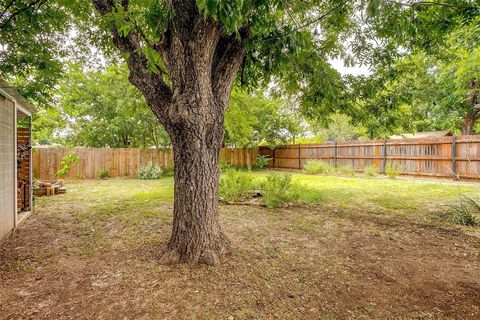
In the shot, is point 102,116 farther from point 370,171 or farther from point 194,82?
point 370,171

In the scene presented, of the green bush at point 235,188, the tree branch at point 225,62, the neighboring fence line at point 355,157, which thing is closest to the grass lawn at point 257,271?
the green bush at point 235,188

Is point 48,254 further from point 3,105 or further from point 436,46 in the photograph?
point 436,46

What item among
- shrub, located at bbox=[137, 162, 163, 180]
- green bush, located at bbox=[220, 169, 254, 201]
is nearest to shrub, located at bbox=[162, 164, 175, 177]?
shrub, located at bbox=[137, 162, 163, 180]

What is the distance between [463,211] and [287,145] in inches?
446

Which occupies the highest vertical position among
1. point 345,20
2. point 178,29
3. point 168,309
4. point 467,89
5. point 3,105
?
point 467,89

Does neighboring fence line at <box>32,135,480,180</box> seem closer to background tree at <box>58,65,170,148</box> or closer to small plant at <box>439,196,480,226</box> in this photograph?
background tree at <box>58,65,170,148</box>

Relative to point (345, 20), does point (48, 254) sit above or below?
below

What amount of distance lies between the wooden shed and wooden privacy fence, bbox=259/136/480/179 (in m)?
8.80

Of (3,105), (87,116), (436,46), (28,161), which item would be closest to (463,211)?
Answer: (436,46)

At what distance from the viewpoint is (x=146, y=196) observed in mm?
6375

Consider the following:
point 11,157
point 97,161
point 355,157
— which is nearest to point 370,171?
point 355,157

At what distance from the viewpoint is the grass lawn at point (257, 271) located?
182 cm

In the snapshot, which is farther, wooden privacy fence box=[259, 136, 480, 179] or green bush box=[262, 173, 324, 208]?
wooden privacy fence box=[259, 136, 480, 179]

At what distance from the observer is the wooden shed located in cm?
325
